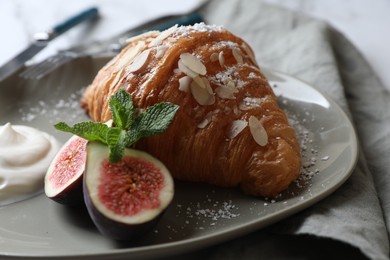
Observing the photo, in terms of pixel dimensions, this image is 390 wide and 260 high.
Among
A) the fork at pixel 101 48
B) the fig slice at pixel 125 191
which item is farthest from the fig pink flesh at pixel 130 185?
the fork at pixel 101 48

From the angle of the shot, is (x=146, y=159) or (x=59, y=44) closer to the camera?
(x=146, y=159)

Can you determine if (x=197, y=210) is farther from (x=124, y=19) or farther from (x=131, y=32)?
(x=124, y=19)

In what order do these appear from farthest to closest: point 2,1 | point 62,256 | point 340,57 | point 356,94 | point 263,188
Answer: point 2,1 < point 340,57 < point 356,94 < point 263,188 < point 62,256

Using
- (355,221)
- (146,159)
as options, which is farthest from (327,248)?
(146,159)

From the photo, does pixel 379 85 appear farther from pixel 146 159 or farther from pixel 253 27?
pixel 146 159

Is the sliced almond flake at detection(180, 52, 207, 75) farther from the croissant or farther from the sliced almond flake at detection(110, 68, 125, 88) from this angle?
the sliced almond flake at detection(110, 68, 125, 88)

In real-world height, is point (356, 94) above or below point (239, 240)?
below

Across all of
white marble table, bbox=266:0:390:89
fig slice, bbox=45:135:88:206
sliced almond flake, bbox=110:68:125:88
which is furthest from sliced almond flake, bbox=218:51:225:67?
white marble table, bbox=266:0:390:89

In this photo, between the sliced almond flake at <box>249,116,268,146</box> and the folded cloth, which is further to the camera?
the sliced almond flake at <box>249,116,268,146</box>

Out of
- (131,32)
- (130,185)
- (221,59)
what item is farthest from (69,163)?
(131,32)
